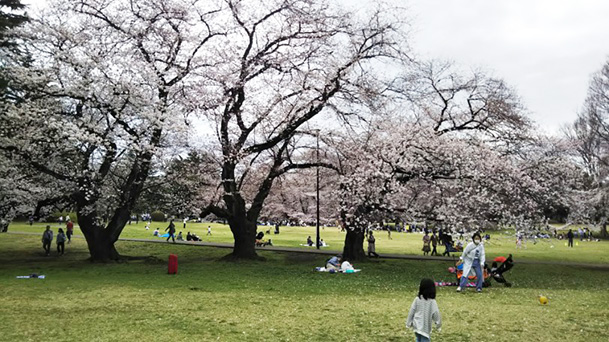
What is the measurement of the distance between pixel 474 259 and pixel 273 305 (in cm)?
601

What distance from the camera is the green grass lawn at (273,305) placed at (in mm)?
8625

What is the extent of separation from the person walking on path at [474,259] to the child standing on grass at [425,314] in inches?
297

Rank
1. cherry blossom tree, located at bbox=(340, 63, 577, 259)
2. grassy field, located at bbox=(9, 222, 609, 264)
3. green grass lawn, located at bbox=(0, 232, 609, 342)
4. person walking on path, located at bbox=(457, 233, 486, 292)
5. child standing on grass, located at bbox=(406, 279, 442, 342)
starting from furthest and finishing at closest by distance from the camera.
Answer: grassy field, located at bbox=(9, 222, 609, 264) → cherry blossom tree, located at bbox=(340, 63, 577, 259) → person walking on path, located at bbox=(457, 233, 486, 292) → green grass lawn, located at bbox=(0, 232, 609, 342) → child standing on grass, located at bbox=(406, 279, 442, 342)

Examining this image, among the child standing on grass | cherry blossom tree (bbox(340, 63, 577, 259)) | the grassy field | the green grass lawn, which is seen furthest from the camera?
the grassy field

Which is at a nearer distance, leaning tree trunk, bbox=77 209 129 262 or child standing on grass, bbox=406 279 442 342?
child standing on grass, bbox=406 279 442 342

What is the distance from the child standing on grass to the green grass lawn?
6.21 feet

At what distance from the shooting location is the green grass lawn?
862 centimetres

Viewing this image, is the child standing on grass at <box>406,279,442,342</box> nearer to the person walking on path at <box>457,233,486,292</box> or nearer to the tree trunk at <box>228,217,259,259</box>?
the person walking on path at <box>457,233,486,292</box>

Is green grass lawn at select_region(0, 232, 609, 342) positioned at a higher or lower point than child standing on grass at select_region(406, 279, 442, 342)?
lower


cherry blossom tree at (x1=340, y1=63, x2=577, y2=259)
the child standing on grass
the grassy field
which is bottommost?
the grassy field

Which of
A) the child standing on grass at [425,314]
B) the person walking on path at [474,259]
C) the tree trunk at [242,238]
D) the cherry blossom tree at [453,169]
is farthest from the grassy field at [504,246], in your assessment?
the child standing on grass at [425,314]

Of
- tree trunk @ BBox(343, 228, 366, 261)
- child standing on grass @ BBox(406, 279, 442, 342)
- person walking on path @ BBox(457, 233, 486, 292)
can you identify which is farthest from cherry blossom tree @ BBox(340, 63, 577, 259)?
child standing on grass @ BBox(406, 279, 442, 342)

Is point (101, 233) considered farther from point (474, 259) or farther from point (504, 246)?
point (504, 246)

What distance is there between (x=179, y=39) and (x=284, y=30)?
5.03 meters
